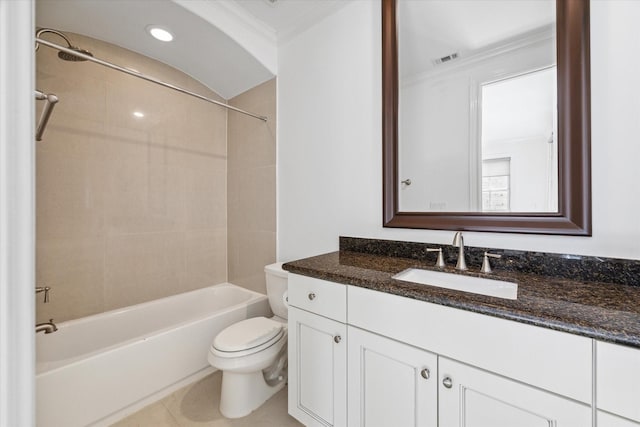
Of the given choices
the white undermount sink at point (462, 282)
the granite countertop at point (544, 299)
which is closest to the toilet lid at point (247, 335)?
the granite countertop at point (544, 299)

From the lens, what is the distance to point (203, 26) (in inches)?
70.3

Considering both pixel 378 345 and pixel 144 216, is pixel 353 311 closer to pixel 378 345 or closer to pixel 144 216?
pixel 378 345

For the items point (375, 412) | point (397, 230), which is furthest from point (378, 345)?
point (397, 230)

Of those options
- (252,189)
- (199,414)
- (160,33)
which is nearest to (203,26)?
(160,33)

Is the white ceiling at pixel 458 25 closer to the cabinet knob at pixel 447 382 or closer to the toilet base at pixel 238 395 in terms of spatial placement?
the cabinet knob at pixel 447 382

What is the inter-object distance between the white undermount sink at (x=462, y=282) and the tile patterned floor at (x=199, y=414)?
1.00 metres

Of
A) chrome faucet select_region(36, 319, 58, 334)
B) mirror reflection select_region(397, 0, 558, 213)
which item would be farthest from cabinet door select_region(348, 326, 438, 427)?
chrome faucet select_region(36, 319, 58, 334)

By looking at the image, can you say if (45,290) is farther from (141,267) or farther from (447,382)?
(447,382)

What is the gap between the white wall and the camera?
3.37ft

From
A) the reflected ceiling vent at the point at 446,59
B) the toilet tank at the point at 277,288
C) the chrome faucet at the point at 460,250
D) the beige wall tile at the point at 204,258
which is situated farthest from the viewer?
the beige wall tile at the point at 204,258

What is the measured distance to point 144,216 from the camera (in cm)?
213

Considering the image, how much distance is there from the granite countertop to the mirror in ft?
0.82

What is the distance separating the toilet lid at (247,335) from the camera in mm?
1468

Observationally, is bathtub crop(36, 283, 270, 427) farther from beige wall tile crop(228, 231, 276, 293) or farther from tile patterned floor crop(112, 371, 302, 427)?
beige wall tile crop(228, 231, 276, 293)
